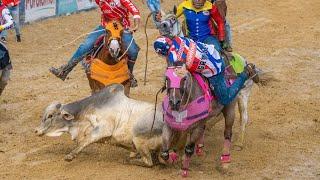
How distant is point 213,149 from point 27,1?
385 inches

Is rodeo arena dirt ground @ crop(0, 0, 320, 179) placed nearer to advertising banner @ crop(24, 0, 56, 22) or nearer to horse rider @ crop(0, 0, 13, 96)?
advertising banner @ crop(24, 0, 56, 22)

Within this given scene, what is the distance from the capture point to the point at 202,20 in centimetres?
988

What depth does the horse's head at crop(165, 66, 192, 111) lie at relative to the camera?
7.94 metres

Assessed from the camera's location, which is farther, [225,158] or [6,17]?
[6,17]

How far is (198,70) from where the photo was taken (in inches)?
333

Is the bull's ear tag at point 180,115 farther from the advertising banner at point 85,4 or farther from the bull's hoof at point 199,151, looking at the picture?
the advertising banner at point 85,4

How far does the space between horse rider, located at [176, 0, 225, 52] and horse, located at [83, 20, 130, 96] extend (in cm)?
93

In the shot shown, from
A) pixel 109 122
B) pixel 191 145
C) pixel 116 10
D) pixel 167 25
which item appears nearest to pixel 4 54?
pixel 116 10

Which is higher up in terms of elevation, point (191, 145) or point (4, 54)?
point (4, 54)

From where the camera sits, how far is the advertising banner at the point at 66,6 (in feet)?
64.6

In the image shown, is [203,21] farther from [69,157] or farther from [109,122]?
[69,157]

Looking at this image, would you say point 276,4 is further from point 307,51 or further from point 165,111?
point 165,111

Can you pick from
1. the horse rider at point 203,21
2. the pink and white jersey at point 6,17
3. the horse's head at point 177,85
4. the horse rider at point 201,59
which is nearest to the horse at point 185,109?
the horse's head at point 177,85

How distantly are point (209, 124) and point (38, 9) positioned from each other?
10.1m
